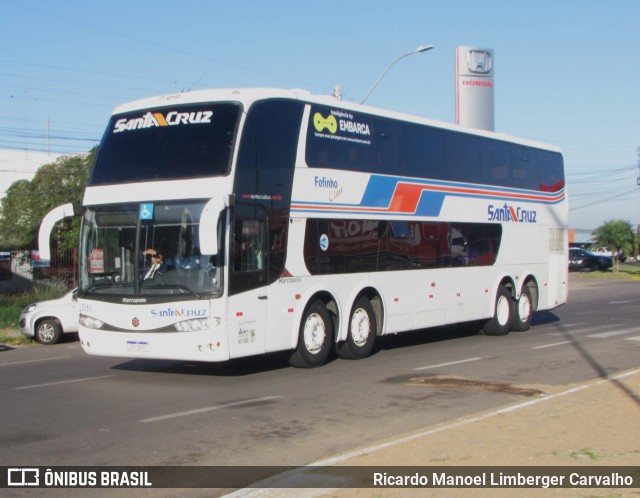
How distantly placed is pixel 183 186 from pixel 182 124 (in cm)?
112

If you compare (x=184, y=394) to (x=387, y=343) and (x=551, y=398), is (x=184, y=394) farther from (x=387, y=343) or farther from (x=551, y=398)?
(x=387, y=343)

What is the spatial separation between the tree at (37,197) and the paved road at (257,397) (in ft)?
62.5

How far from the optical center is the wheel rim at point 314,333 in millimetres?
14125

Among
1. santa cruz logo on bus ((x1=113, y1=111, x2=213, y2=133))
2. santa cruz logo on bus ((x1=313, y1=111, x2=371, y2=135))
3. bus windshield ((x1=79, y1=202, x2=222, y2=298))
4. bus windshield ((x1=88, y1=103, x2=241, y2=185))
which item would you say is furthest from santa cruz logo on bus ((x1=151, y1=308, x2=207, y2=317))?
santa cruz logo on bus ((x1=313, y1=111, x2=371, y2=135))

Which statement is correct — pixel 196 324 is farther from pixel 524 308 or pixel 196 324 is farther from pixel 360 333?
pixel 524 308

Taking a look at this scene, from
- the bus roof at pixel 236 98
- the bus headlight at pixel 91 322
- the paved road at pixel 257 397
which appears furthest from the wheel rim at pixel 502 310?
the bus headlight at pixel 91 322

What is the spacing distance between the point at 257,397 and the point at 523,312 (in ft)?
37.0

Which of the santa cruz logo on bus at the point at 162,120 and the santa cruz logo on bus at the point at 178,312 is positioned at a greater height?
the santa cruz logo on bus at the point at 162,120

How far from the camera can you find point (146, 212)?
1266 cm

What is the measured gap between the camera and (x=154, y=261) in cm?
1255

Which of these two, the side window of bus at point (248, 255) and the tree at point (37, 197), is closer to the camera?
the side window of bus at point (248, 255)

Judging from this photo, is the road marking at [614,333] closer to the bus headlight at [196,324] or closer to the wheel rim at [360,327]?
the wheel rim at [360,327]

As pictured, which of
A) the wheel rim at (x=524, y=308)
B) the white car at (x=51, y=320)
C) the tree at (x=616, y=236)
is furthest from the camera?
the tree at (x=616, y=236)

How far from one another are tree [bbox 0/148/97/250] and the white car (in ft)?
57.2
